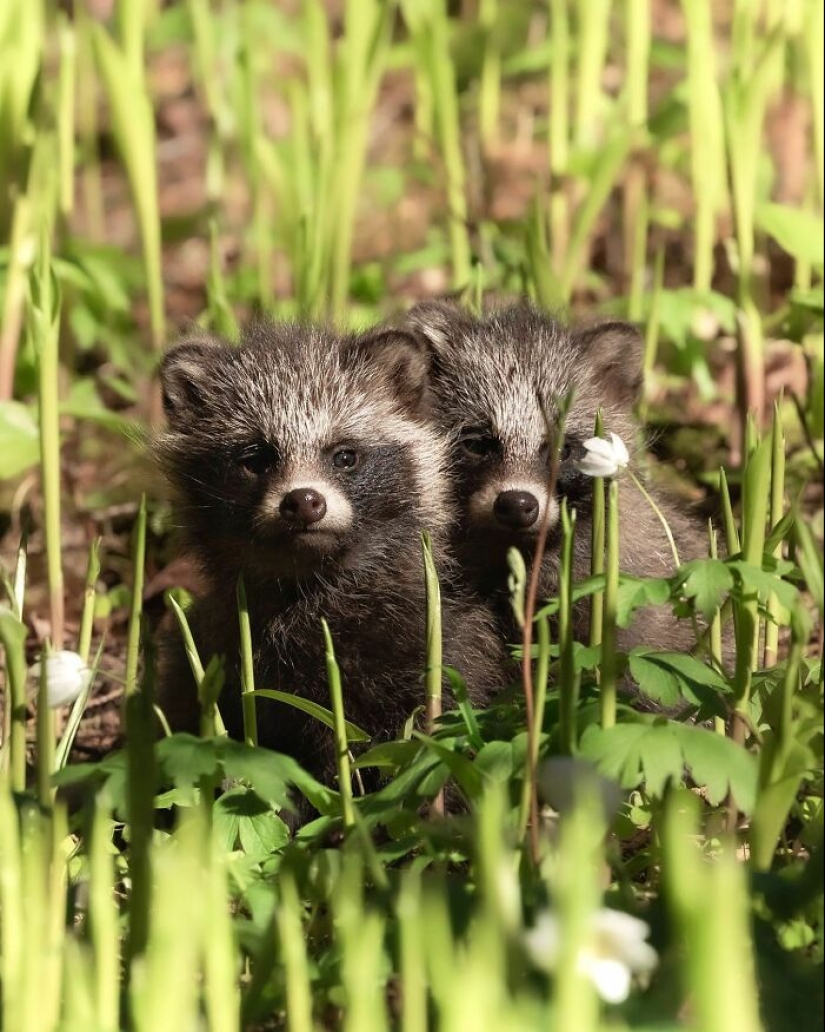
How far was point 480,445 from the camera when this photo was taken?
498 cm

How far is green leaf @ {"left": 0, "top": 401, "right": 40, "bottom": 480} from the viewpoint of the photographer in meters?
5.32

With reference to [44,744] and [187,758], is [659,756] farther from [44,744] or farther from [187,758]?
[44,744]

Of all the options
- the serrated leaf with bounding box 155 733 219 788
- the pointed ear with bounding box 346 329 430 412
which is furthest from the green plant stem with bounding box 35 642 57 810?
the pointed ear with bounding box 346 329 430 412

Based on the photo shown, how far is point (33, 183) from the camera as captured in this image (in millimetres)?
5734

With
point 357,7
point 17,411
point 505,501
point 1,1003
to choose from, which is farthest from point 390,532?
point 357,7

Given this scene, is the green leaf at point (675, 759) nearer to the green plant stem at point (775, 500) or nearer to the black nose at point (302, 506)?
the green plant stem at point (775, 500)

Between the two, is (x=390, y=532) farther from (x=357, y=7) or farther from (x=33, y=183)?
(x=357, y=7)

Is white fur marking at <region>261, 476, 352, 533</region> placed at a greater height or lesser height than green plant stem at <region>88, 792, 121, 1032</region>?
greater

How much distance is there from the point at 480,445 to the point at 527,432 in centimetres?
18

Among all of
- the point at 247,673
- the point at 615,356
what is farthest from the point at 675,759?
the point at 615,356

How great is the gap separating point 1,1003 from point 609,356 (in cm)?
331

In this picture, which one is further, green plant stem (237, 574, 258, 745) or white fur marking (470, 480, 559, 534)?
white fur marking (470, 480, 559, 534)

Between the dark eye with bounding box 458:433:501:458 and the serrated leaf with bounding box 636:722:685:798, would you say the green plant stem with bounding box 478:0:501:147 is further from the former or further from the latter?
the serrated leaf with bounding box 636:722:685:798

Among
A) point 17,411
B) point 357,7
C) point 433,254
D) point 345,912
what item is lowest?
point 345,912
